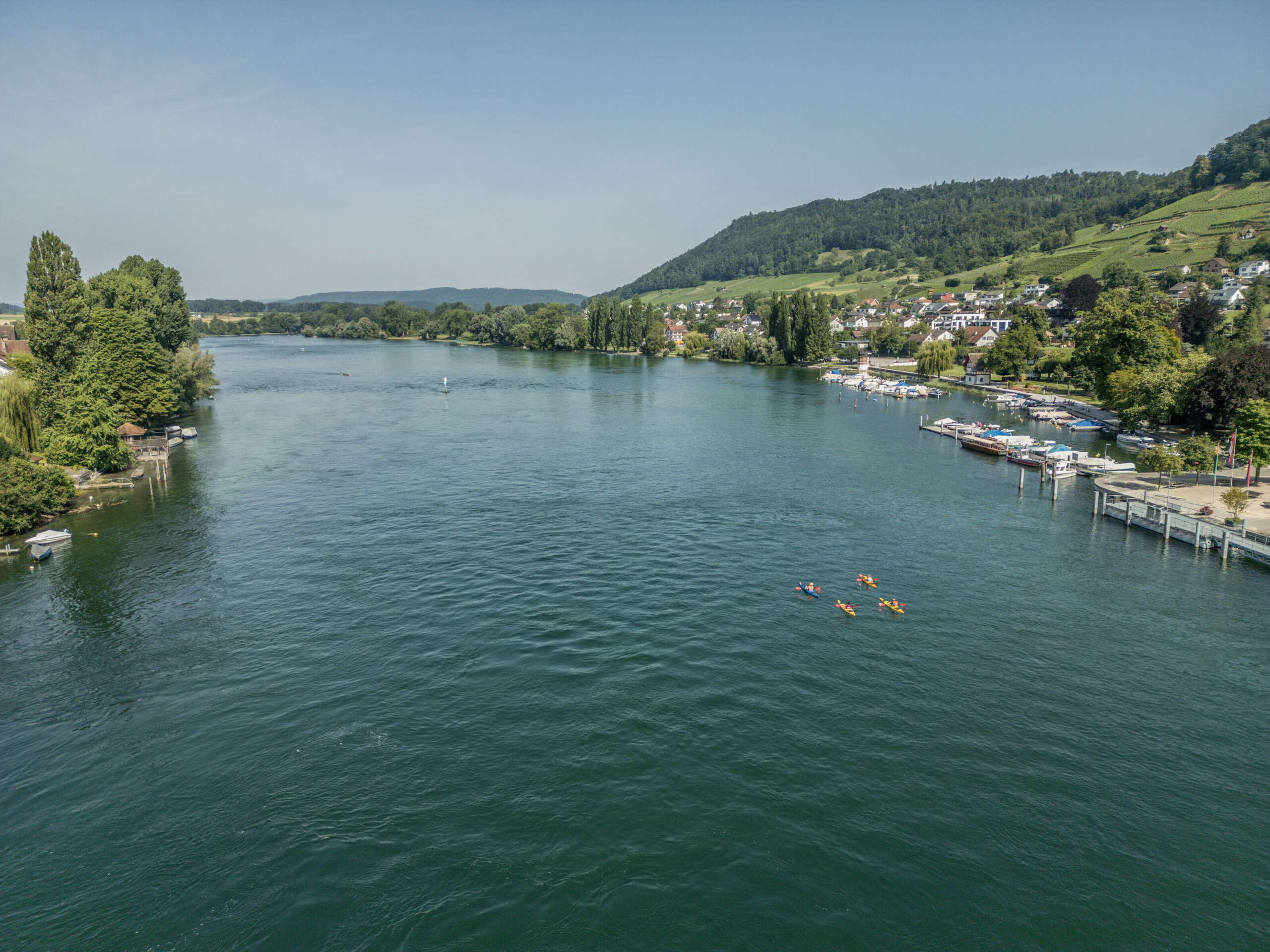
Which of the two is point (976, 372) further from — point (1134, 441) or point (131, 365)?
point (131, 365)

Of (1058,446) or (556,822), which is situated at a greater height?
(1058,446)

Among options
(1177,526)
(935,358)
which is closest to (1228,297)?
(935,358)

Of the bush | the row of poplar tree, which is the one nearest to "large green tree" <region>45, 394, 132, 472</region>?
the row of poplar tree

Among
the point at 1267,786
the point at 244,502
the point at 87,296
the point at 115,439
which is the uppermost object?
the point at 87,296

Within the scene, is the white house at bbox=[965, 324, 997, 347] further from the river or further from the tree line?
the tree line

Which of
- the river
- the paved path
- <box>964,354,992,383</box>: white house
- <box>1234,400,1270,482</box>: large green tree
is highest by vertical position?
<box>964,354,992,383</box>: white house

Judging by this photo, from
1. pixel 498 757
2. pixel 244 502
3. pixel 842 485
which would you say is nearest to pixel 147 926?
pixel 498 757

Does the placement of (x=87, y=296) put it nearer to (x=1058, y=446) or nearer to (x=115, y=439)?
(x=115, y=439)

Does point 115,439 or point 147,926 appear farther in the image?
point 115,439
